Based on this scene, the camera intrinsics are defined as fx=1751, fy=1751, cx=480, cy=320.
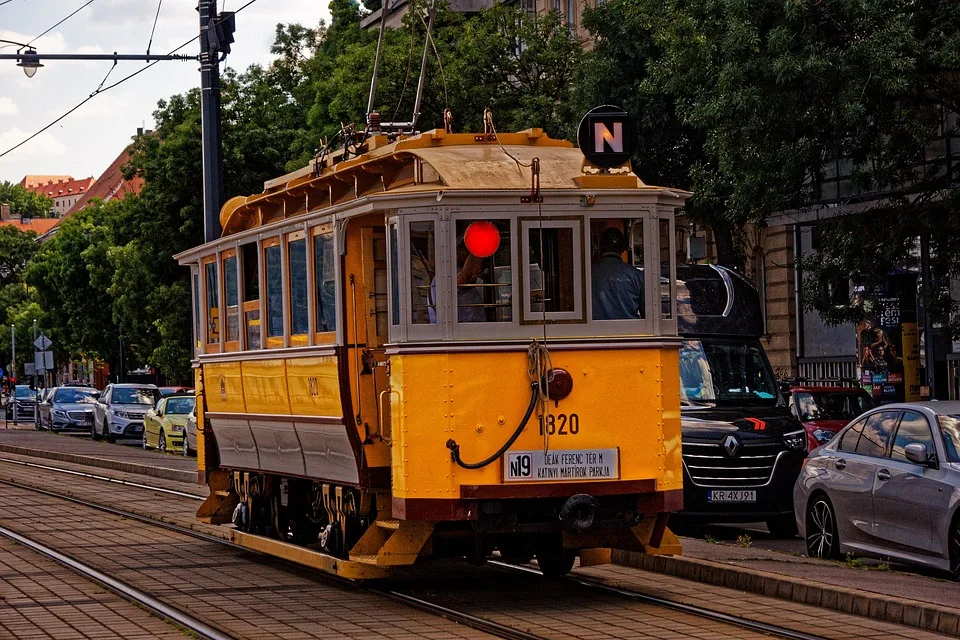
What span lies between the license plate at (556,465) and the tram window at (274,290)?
306 cm

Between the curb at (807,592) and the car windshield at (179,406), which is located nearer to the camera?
the curb at (807,592)

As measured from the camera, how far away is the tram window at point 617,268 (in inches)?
461

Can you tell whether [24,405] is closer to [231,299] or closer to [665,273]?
[231,299]

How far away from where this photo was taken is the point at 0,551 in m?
16.1

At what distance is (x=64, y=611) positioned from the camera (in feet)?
38.4

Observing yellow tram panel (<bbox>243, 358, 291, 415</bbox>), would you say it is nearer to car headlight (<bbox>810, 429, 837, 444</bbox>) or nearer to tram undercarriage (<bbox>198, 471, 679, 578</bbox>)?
tram undercarriage (<bbox>198, 471, 679, 578</bbox>)

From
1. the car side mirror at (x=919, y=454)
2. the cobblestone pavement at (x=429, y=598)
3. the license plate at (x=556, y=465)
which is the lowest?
the cobblestone pavement at (x=429, y=598)

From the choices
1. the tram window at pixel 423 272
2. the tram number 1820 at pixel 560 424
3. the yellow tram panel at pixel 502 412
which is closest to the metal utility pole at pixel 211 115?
the tram window at pixel 423 272

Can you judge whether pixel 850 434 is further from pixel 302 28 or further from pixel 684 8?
pixel 302 28

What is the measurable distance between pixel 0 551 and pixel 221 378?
8.99 ft

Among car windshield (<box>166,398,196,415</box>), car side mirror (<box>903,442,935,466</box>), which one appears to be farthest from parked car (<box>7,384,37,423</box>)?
car side mirror (<box>903,442,935,466</box>)

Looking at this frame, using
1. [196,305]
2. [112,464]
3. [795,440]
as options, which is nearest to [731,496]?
[795,440]

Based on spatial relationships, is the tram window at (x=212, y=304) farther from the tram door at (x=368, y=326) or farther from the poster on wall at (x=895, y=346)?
the poster on wall at (x=895, y=346)

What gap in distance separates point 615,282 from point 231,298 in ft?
15.0
